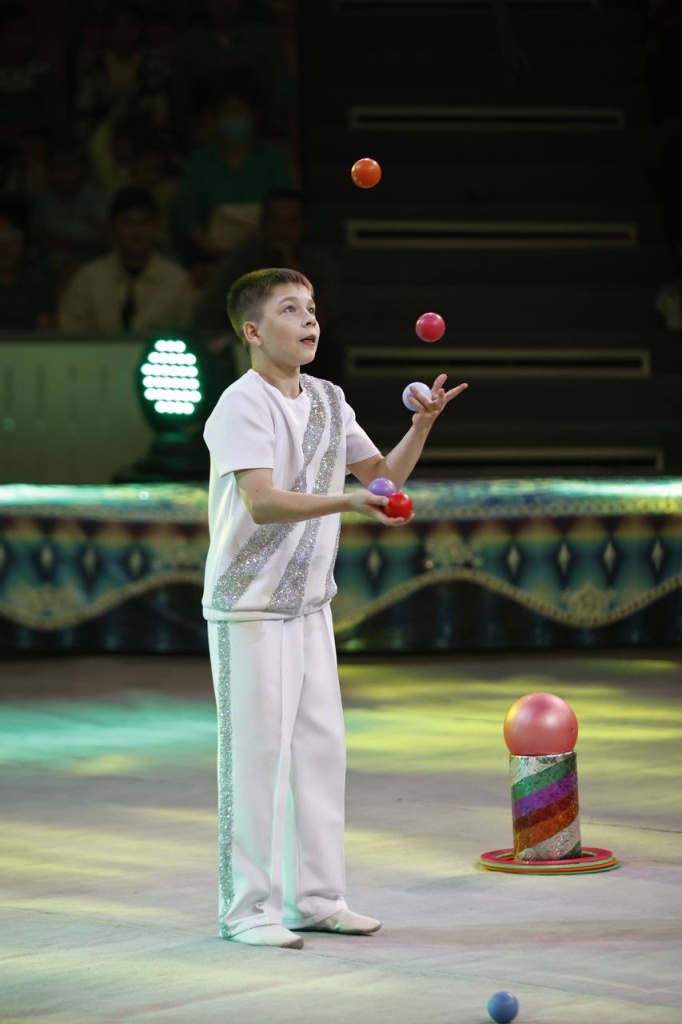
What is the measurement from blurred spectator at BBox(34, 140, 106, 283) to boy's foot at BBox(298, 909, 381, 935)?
9638 millimetres

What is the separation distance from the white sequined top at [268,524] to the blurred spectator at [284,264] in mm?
6865

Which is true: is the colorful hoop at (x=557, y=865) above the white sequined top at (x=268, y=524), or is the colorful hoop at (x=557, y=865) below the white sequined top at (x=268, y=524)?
below

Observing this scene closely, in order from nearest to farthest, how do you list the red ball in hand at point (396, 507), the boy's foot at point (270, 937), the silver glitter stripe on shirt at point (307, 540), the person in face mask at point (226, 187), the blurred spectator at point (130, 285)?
the red ball in hand at point (396, 507) → the boy's foot at point (270, 937) → the silver glitter stripe on shirt at point (307, 540) → the blurred spectator at point (130, 285) → the person in face mask at point (226, 187)

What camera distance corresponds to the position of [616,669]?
10.0 m

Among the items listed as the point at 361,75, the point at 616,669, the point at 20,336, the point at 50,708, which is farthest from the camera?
the point at 361,75

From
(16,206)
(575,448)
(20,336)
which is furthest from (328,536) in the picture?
(16,206)

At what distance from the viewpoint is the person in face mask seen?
13.9 meters

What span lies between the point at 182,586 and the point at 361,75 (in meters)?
6.95

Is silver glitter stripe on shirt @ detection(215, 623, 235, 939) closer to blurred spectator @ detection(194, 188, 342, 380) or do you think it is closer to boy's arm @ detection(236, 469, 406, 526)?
boy's arm @ detection(236, 469, 406, 526)

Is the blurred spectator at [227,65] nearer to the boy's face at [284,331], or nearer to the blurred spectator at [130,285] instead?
the blurred spectator at [130,285]

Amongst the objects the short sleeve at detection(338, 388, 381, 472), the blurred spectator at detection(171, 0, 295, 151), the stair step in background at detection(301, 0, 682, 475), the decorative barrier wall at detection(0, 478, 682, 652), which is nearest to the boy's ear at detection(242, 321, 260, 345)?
the short sleeve at detection(338, 388, 381, 472)

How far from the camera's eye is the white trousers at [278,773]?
5078mm

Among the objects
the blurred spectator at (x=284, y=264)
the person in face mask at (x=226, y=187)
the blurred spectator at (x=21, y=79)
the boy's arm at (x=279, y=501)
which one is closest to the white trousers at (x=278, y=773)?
the boy's arm at (x=279, y=501)

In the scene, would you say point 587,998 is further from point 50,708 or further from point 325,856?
point 50,708
